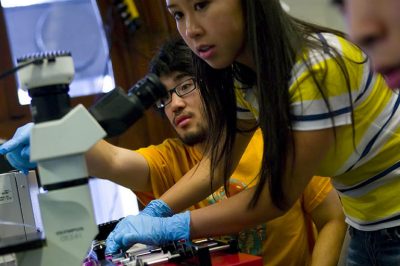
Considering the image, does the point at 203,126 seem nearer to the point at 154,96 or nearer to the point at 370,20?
the point at 154,96

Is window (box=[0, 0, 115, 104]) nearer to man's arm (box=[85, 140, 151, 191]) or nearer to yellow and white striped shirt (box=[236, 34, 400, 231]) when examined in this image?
man's arm (box=[85, 140, 151, 191])

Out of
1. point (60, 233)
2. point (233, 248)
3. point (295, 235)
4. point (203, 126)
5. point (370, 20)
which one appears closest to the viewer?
point (370, 20)

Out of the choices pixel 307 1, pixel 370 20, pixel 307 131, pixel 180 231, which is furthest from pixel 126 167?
pixel 370 20

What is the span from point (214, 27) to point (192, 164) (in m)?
0.88

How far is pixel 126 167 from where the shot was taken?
160cm

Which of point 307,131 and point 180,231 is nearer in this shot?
point 307,131

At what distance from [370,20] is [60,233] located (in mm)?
543

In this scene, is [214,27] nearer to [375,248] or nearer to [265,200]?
[265,200]

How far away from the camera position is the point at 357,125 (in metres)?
0.96

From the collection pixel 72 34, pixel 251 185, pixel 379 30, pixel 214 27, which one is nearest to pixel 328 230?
pixel 251 185

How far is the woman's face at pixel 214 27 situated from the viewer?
919mm

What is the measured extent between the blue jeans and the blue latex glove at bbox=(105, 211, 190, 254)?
388mm

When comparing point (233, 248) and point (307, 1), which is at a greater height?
point (307, 1)

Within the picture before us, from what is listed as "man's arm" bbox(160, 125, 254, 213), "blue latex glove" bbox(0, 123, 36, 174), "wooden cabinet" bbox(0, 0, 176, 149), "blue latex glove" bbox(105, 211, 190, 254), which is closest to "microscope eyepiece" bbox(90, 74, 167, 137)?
"blue latex glove" bbox(105, 211, 190, 254)
